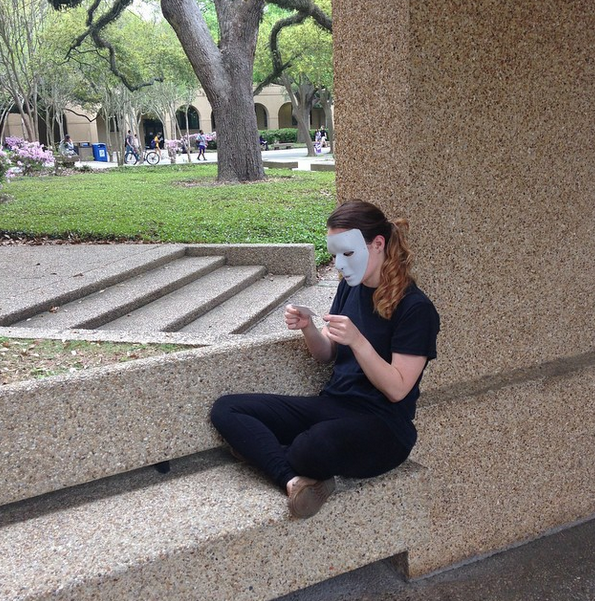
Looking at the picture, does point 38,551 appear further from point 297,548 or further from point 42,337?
point 42,337

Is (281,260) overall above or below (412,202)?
below

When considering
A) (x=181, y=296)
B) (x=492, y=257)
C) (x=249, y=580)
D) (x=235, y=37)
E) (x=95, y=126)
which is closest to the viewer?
(x=249, y=580)

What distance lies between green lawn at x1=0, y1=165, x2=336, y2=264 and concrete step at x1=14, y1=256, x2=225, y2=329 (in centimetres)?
134

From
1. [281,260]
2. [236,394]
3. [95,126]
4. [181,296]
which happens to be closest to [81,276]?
[181,296]

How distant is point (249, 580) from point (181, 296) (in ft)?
10.4

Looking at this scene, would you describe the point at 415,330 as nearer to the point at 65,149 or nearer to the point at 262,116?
the point at 65,149

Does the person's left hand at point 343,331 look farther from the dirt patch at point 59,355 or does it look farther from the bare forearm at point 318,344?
the dirt patch at point 59,355

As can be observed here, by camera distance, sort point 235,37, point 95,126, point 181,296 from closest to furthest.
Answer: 1. point 181,296
2. point 235,37
3. point 95,126

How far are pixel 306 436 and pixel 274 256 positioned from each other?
413 cm

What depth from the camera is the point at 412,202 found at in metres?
2.84

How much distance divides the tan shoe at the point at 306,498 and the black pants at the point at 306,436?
44mm

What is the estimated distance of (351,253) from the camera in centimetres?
260

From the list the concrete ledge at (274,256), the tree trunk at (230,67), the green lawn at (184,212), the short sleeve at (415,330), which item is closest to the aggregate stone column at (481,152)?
the short sleeve at (415,330)

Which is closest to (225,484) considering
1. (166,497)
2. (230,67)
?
(166,497)
